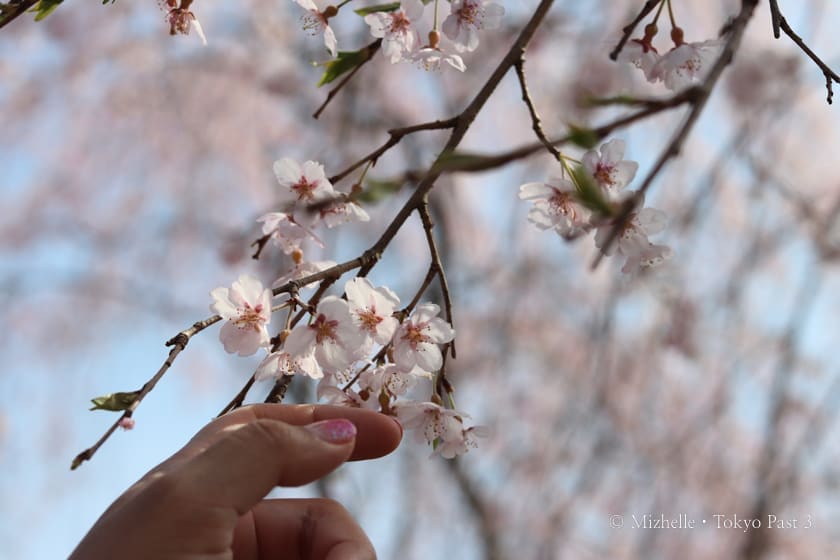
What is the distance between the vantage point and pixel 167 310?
4.20 metres

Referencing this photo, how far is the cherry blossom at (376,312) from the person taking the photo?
728 millimetres

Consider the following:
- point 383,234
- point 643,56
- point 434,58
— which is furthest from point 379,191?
point 643,56

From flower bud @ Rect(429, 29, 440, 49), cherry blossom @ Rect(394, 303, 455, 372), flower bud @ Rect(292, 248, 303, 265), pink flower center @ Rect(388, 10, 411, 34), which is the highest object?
pink flower center @ Rect(388, 10, 411, 34)

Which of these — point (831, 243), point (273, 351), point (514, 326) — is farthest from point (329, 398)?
point (514, 326)

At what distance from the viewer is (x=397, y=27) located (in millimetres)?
879

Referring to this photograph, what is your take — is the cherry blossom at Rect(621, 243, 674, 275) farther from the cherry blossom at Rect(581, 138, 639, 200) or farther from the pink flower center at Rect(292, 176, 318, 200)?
the pink flower center at Rect(292, 176, 318, 200)

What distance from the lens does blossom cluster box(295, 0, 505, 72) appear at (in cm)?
87

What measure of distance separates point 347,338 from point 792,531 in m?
3.94

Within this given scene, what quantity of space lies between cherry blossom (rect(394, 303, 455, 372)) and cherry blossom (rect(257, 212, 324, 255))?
14 cm

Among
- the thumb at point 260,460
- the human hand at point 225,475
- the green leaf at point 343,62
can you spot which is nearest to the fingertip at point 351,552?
the human hand at point 225,475

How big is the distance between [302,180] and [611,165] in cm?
32

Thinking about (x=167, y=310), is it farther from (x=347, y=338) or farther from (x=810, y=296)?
(x=347, y=338)

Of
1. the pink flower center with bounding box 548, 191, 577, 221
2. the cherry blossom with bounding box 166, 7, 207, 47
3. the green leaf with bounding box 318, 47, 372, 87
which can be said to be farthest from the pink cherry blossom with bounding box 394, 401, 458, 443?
the cherry blossom with bounding box 166, 7, 207, 47

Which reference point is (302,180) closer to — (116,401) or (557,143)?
(116,401)
